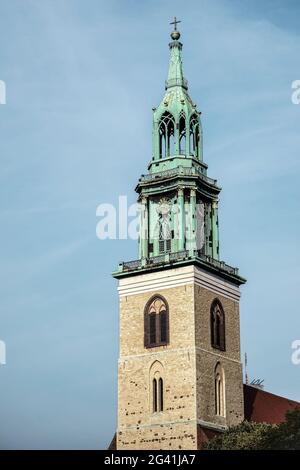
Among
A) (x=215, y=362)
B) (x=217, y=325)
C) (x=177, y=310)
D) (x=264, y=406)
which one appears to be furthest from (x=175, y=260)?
(x=264, y=406)

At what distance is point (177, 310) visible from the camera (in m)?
64.1

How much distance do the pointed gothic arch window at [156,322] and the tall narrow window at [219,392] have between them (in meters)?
3.71

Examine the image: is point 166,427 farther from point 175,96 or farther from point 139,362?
point 175,96

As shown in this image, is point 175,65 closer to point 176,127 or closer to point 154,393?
point 176,127

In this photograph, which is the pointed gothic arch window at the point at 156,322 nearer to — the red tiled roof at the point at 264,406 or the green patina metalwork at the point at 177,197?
the green patina metalwork at the point at 177,197

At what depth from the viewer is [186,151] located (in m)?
69.5

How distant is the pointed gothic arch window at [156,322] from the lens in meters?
64.4

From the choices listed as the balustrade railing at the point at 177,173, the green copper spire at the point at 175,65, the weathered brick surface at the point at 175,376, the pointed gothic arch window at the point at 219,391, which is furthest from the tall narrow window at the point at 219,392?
the green copper spire at the point at 175,65

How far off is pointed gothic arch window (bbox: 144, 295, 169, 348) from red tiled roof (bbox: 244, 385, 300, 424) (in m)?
8.44

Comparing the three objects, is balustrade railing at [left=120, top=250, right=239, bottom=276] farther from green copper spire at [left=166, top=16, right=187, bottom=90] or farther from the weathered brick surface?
green copper spire at [left=166, top=16, right=187, bottom=90]

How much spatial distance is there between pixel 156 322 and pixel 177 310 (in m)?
1.61

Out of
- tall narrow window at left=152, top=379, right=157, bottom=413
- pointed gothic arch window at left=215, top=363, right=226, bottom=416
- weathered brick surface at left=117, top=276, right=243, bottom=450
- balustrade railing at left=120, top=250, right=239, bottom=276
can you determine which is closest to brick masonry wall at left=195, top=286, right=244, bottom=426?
weathered brick surface at left=117, top=276, right=243, bottom=450

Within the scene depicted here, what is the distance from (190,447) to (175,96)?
2272 centimetres
